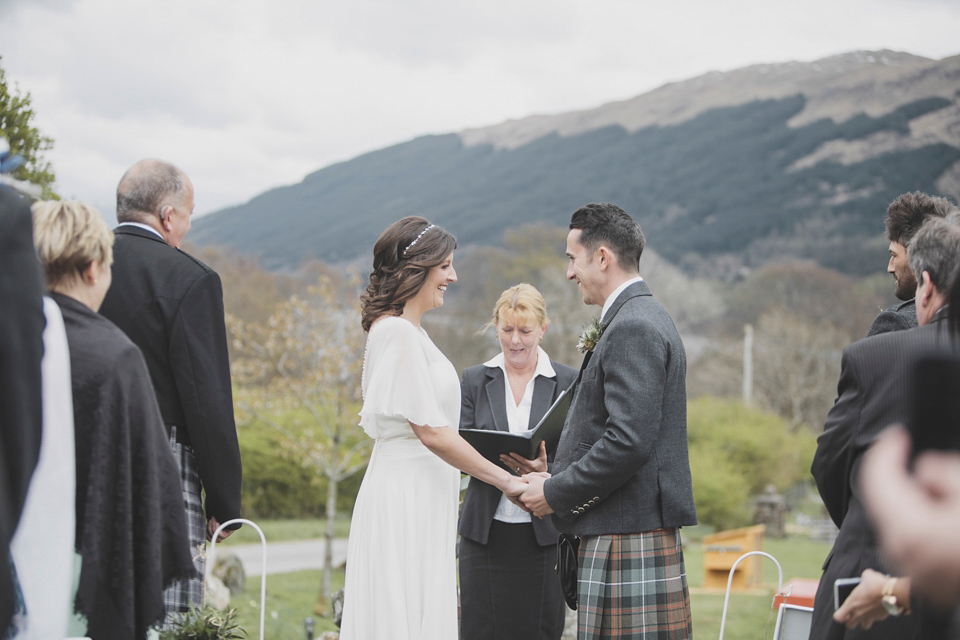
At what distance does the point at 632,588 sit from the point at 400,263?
5.19 feet

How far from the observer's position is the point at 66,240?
2.10 meters

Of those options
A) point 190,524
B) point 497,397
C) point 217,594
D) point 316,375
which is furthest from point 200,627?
point 316,375

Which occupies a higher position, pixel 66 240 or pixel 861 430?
pixel 66 240

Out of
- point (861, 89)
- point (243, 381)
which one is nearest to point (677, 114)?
point (861, 89)

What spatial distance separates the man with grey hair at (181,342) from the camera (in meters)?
3.04

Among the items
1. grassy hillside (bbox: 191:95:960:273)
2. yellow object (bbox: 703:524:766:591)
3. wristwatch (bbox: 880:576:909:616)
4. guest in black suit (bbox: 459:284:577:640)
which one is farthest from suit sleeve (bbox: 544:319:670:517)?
grassy hillside (bbox: 191:95:960:273)

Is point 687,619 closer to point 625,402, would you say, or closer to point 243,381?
point 625,402

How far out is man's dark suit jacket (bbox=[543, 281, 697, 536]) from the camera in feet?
9.27

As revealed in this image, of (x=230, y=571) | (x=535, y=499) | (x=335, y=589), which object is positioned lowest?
(x=335, y=589)

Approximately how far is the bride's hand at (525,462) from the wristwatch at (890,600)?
1.98 meters

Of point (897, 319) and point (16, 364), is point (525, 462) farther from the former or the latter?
point (16, 364)

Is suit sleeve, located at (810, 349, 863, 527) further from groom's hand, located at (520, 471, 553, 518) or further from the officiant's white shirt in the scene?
the officiant's white shirt

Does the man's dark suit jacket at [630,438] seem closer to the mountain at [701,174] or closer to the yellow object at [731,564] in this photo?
the yellow object at [731,564]

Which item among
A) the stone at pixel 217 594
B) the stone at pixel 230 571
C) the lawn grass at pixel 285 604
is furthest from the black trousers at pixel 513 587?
the stone at pixel 230 571
